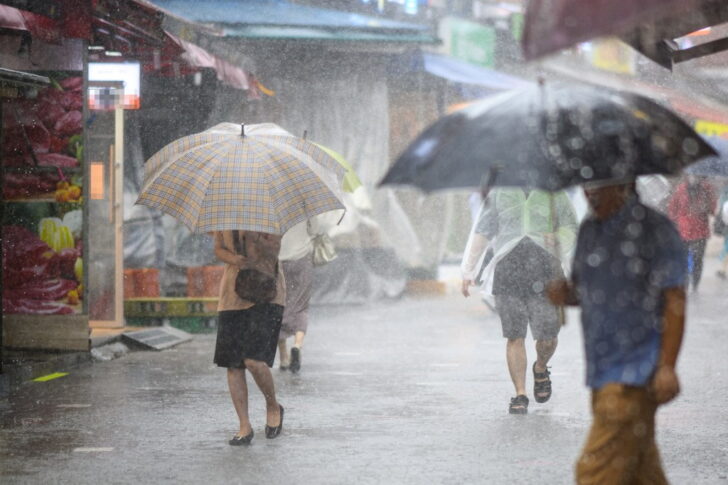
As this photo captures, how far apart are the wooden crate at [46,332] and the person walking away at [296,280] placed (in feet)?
6.49

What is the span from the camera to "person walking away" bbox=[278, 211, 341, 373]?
37.3 feet

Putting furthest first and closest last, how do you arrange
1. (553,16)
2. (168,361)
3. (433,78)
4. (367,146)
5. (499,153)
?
(433,78) → (367,146) → (168,361) → (499,153) → (553,16)

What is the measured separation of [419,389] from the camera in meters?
10.2

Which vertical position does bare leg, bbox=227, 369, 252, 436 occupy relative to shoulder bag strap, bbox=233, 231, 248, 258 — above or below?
below

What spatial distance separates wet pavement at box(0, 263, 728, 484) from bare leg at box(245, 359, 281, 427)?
166mm

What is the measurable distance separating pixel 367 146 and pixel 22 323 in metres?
8.55

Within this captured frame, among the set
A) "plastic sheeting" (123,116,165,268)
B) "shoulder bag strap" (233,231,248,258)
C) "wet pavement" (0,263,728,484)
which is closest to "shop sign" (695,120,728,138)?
"wet pavement" (0,263,728,484)

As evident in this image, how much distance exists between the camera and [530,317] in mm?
8891

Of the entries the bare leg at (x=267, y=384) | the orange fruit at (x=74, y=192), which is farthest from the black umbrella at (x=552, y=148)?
the orange fruit at (x=74, y=192)

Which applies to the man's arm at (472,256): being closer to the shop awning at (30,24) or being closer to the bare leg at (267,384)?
the bare leg at (267,384)

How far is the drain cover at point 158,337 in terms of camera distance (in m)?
13.2

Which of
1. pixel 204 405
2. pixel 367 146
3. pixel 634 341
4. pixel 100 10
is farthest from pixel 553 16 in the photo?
pixel 367 146

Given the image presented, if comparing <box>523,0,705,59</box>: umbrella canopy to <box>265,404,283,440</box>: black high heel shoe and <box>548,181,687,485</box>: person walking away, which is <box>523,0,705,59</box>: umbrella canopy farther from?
<box>265,404,283,440</box>: black high heel shoe

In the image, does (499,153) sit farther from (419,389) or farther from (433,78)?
(433,78)
